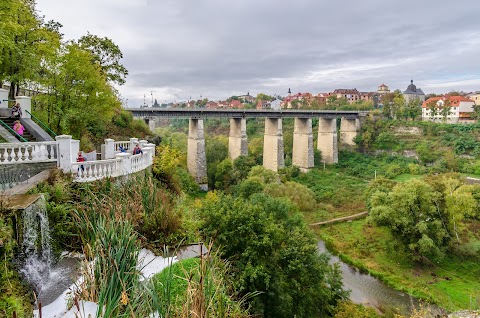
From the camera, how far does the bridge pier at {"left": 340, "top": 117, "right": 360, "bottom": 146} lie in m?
54.0

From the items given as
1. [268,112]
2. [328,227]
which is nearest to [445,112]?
[268,112]

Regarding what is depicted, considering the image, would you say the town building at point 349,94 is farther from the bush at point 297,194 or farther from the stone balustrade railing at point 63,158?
the stone balustrade railing at point 63,158

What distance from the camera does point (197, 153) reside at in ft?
115

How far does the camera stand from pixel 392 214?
22.3 meters

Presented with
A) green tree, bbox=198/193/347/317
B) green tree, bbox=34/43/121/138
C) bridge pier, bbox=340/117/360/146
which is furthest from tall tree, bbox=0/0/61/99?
bridge pier, bbox=340/117/360/146

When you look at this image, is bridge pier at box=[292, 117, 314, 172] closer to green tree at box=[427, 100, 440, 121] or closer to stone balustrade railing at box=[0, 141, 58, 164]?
green tree at box=[427, 100, 440, 121]

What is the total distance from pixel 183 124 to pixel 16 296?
9077 cm

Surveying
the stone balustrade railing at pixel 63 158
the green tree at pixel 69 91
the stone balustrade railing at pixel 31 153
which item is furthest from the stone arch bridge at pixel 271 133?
the stone balustrade railing at pixel 31 153

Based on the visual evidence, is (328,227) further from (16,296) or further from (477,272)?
(16,296)

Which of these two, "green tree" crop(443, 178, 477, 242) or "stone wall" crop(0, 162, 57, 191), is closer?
"stone wall" crop(0, 162, 57, 191)

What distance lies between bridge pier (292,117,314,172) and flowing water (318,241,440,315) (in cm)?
2369

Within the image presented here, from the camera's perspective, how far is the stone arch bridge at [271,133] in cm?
3506

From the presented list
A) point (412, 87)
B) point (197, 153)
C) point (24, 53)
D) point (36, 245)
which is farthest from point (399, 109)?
point (36, 245)

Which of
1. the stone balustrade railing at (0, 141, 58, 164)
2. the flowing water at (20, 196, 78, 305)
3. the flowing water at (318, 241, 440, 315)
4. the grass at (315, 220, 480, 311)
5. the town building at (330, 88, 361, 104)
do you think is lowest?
the flowing water at (318, 241, 440, 315)
